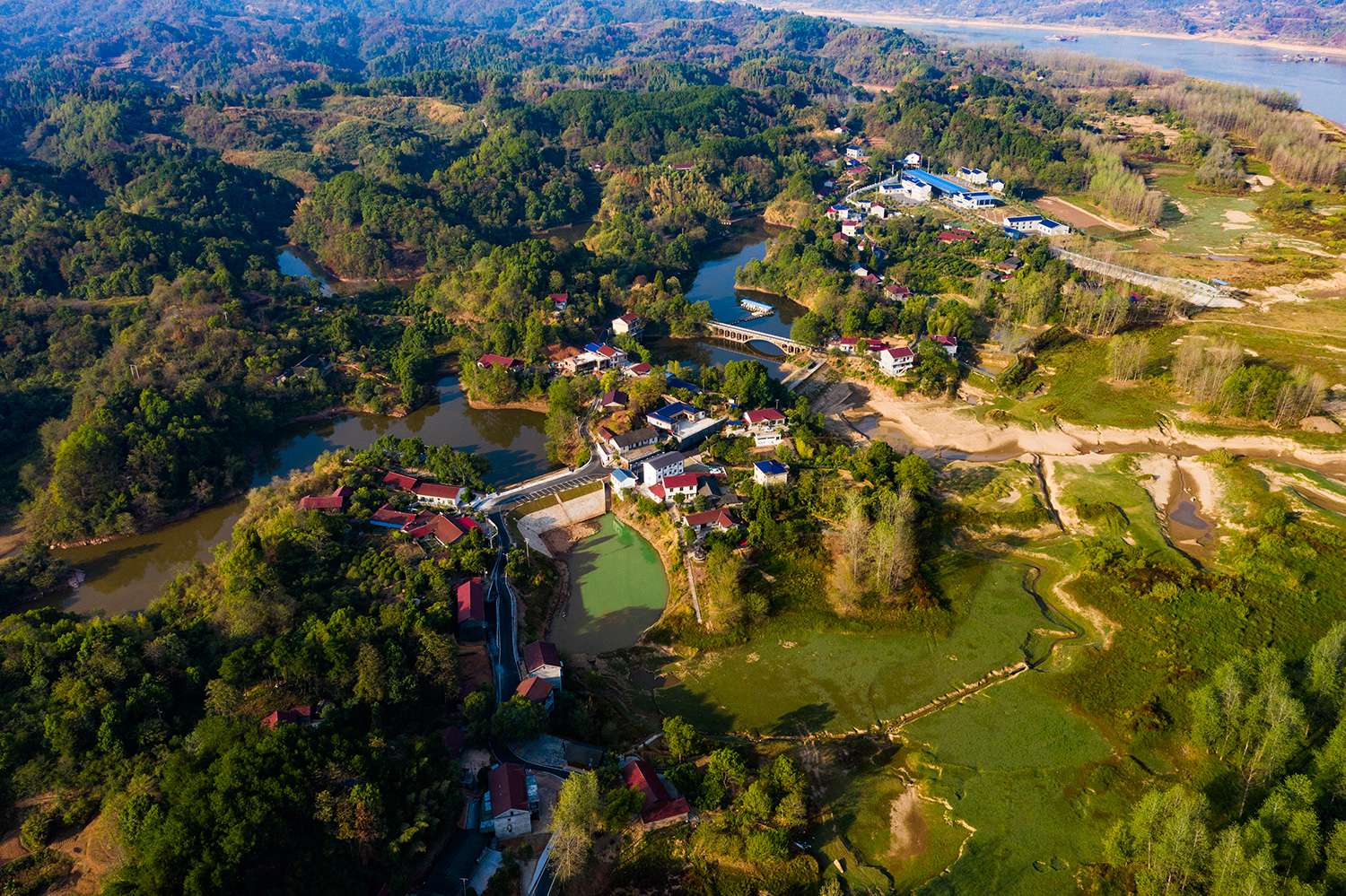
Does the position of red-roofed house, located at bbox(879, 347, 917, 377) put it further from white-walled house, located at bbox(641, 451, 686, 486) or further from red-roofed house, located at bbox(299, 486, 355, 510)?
red-roofed house, located at bbox(299, 486, 355, 510)

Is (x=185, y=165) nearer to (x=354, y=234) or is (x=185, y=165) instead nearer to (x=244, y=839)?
(x=354, y=234)

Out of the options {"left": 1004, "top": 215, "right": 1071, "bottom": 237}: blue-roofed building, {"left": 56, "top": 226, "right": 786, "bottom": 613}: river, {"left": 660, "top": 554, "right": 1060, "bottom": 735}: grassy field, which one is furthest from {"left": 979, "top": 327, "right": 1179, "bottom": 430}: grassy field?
{"left": 1004, "top": 215, "right": 1071, "bottom": 237}: blue-roofed building

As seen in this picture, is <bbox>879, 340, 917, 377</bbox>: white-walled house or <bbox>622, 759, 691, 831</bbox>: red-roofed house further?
<bbox>879, 340, 917, 377</bbox>: white-walled house

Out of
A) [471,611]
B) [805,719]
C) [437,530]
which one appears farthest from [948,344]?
[471,611]

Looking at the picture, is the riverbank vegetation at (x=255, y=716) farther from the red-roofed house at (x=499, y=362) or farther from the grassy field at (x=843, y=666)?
the red-roofed house at (x=499, y=362)

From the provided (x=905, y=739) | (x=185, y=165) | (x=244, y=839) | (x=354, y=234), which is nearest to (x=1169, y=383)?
(x=905, y=739)

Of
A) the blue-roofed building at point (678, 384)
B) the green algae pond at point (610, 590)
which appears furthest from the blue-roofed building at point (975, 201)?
the green algae pond at point (610, 590)

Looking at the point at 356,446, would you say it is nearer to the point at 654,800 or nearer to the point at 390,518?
the point at 390,518
